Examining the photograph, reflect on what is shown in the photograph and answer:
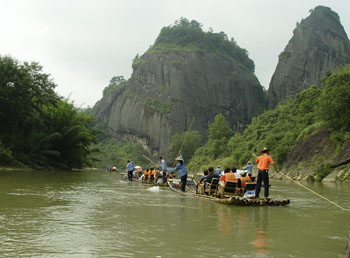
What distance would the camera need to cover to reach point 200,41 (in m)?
117

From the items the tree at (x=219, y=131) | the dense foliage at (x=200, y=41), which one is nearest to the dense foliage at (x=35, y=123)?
the tree at (x=219, y=131)

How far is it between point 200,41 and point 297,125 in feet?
240

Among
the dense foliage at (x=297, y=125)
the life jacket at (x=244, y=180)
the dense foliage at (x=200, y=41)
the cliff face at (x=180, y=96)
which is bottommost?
the life jacket at (x=244, y=180)

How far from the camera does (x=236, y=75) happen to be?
365ft

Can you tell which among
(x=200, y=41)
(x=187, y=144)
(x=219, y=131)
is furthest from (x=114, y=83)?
(x=219, y=131)

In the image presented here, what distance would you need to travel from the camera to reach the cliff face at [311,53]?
92.9 metres

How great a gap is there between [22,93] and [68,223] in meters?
28.8

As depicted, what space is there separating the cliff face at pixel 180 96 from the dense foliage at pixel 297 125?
21852 mm

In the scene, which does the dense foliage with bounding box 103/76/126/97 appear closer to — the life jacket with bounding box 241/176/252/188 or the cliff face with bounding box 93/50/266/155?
the cliff face with bounding box 93/50/266/155

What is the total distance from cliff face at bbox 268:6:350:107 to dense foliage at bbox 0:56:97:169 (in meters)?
65.6

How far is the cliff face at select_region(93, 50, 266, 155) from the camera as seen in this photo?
10412 cm

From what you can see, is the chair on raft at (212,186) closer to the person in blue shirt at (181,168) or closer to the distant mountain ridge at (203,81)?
the person in blue shirt at (181,168)

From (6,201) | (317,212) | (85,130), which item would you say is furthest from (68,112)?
(317,212)

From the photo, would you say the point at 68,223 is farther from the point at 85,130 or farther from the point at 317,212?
the point at 85,130
